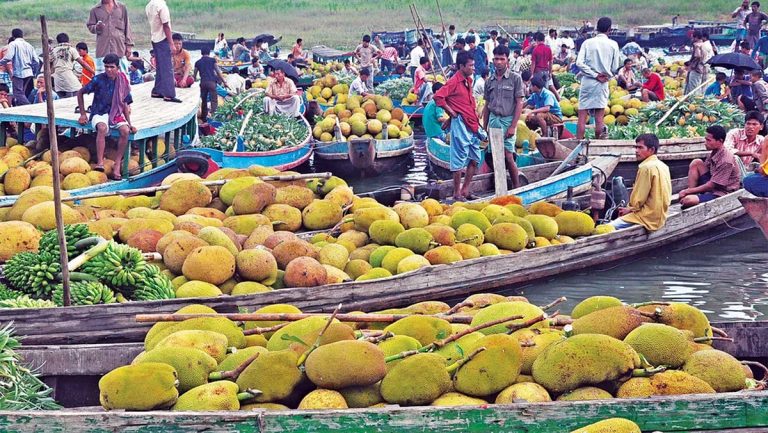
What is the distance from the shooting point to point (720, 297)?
8.18 meters

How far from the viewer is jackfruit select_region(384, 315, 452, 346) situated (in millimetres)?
4059

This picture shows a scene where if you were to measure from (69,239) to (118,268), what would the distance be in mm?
401

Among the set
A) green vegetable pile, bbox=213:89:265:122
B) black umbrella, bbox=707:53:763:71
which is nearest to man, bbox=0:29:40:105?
green vegetable pile, bbox=213:89:265:122

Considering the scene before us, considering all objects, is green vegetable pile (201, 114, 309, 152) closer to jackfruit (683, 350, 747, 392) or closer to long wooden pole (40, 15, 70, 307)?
long wooden pole (40, 15, 70, 307)

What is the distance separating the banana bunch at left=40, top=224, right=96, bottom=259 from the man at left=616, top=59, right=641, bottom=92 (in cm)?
1526

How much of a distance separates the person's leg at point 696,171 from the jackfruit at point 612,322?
5670 mm

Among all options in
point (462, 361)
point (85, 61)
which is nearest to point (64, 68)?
point (85, 61)

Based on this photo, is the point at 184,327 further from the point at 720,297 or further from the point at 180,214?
the point at 720,297

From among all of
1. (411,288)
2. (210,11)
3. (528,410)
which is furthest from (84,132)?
(210,11)

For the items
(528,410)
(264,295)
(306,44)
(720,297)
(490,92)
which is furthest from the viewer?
(306,44)

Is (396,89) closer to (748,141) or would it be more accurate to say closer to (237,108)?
(237,108)

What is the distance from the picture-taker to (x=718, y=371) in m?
3.74

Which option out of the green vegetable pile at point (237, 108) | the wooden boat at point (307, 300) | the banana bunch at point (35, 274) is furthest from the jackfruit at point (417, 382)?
the green vegetable pile at point (237, 108)

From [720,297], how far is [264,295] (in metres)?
4.57
